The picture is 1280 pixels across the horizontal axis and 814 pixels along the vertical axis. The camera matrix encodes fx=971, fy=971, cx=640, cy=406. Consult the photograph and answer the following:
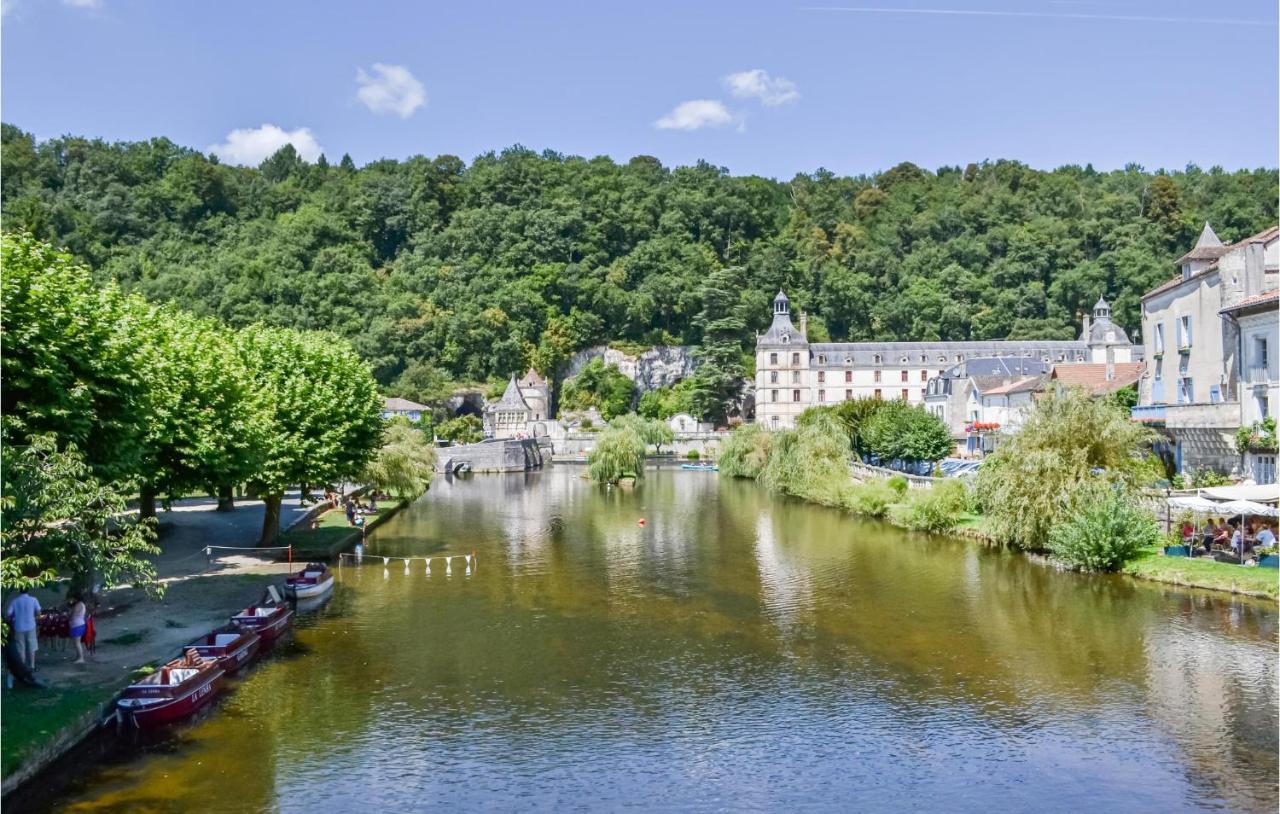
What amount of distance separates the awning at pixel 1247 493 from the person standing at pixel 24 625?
3283 cm

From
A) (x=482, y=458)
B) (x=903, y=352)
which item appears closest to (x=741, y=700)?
(x=482, y=458)

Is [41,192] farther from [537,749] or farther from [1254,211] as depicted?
[1254,211]

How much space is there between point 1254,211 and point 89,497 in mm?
149858

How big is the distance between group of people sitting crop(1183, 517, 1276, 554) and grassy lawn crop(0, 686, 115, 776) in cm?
3247

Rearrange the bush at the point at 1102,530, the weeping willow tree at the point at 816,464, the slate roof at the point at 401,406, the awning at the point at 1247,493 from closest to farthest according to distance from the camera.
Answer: the awning at the point at 1247,493 < the bush at the point at 1102,530 < the weeping willow tree at the point at 816,464 < the slate roof at the point at 401,406

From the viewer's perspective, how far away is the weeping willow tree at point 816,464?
5812 cm

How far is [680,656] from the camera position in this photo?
982 inches

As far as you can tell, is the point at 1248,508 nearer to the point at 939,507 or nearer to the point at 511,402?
the point at 939,507

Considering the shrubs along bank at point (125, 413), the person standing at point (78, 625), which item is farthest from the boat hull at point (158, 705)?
the person standing at point (78, 625)

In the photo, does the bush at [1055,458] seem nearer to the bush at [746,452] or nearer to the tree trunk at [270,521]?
the tree trunk at [270,521]

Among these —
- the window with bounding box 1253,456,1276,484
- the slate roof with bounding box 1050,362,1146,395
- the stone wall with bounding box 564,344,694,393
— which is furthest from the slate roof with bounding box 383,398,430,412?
the window with bounding box 1253,456,1276,484

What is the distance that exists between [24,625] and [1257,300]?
39.9m

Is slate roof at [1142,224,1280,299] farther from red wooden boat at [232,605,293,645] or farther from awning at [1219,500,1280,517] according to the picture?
red wooden boat at [232,605,293,645]

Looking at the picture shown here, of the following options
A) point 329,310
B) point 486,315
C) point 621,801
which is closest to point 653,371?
point 486,315
